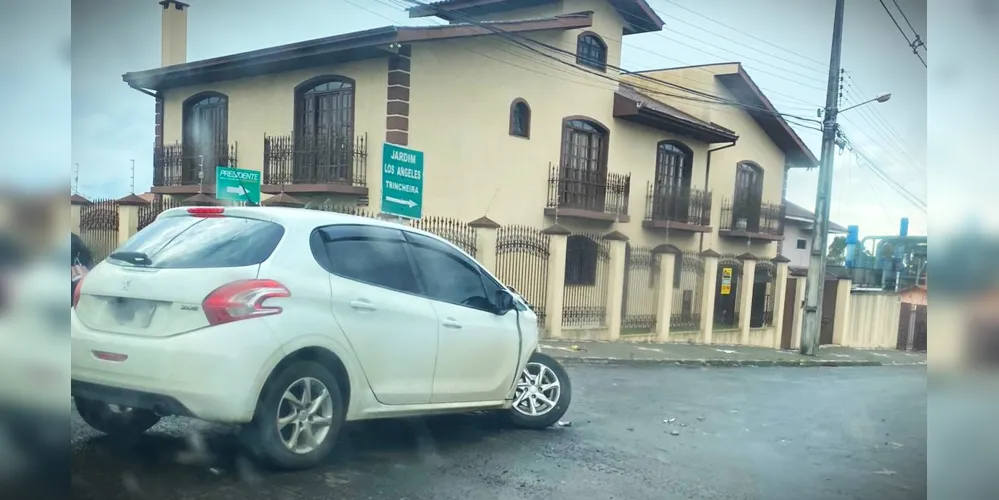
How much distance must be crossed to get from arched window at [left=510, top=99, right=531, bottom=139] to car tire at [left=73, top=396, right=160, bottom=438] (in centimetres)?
366

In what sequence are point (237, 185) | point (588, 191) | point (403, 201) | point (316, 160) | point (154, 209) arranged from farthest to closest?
point (588, 191) < point (403, 201) < point (316, 160) < point (237, 185) < point (154, 209)

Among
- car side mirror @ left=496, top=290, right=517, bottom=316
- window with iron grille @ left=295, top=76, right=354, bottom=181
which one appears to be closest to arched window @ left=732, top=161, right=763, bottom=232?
car side mirror @ left=496, top=290, right=517, bottom=316

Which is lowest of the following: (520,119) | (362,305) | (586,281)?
Answer: (586,281)

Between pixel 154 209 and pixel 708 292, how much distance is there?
4.43 metres

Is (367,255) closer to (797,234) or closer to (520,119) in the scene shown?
(520,119)

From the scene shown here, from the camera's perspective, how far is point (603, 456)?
466cm

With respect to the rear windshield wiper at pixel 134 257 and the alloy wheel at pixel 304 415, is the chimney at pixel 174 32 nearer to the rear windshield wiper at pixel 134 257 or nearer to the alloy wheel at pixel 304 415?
the rear windshield wiper at pixel 134 257

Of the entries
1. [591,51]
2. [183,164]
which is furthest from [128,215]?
[591,51]

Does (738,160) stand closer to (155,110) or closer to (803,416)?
(803,416)

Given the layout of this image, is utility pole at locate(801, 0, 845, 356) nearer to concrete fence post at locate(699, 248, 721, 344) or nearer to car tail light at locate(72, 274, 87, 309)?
concrete fence post at locate(699, 248, 721, 344)

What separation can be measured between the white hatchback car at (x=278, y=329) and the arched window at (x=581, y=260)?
11.5 feet

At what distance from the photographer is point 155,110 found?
410 cm

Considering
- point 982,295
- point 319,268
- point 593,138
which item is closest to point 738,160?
point 593,138

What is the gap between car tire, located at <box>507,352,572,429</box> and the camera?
5.26 m
